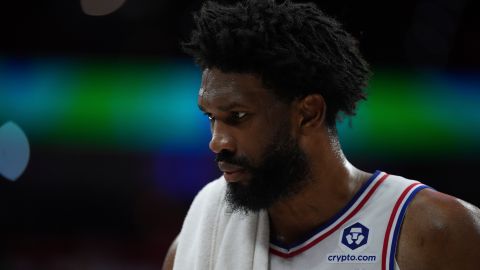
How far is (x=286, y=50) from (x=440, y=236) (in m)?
0.57

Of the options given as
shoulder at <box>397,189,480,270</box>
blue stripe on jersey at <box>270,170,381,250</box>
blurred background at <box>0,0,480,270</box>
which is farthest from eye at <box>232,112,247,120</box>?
blurred background at <box>0,0,480,270</box>

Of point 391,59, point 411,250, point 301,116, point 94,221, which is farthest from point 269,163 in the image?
point 94,221

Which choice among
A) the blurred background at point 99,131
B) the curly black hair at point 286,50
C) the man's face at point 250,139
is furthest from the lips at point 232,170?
the blurred background at point 99,131

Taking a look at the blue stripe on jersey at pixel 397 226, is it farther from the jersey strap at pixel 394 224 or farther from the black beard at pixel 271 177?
the black beard at pixel 271 177

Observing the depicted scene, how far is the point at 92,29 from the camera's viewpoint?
3908 millimetres

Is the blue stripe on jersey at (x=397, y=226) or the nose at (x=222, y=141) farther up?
the nose at (x=222, y=141)

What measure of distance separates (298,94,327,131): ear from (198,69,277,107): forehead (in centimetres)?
9

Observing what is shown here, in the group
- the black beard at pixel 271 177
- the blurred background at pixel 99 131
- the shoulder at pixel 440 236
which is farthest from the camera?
the blurred background at pixel 99 131

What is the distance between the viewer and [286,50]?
1.59 m

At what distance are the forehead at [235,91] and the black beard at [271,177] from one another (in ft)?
0.37

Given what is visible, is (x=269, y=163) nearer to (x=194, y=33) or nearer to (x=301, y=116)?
(x=301, y=116)

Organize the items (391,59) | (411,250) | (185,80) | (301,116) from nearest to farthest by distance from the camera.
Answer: (411,250) < (301,116) < (391,59) < (185,80)

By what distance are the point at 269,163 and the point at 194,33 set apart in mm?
394

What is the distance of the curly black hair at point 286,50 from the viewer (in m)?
1.58
